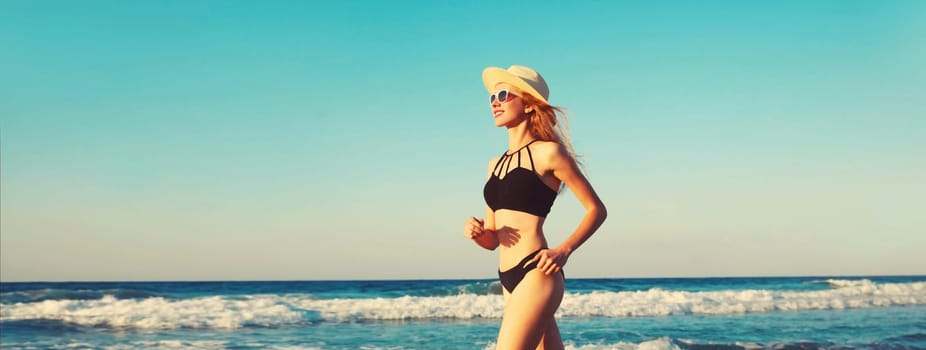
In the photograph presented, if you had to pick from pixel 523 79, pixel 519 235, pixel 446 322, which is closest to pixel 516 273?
pixel 519 235

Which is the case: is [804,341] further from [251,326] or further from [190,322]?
[190,322]

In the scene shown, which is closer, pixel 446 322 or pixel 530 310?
pixel 530 310

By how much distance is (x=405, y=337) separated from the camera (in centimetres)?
1402

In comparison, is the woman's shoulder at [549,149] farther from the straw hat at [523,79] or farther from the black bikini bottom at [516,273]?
the black bikini bottom at [516,273]

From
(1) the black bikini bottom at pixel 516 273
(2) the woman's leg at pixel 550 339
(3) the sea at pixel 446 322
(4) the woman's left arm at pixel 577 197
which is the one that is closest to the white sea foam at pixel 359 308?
(3) the sea at pixel 446 322

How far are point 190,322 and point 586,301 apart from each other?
10.2m

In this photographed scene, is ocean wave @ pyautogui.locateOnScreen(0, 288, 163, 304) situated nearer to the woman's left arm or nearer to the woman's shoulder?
the woman's shoulder

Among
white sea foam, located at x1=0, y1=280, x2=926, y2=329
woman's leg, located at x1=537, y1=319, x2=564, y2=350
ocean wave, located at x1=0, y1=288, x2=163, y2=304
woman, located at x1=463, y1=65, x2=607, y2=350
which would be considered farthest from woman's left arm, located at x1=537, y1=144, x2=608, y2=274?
ocean wave, located at x1=0, y1=288, x2=163, y2=304

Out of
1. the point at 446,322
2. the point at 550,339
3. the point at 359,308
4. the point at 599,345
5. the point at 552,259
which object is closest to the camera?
the point at 552,259

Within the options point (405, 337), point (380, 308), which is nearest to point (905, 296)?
point (380, 308)

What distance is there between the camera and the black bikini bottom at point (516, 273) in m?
3.53

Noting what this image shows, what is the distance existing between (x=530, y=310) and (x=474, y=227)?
0.45 metres

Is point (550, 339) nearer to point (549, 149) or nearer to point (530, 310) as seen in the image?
point (530, 310)

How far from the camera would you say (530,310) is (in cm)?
347
